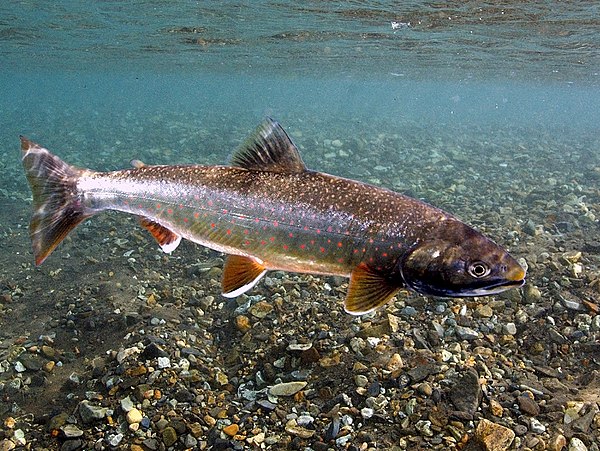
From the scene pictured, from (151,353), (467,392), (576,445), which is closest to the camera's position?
(576,445)

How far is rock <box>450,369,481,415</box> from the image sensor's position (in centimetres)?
411

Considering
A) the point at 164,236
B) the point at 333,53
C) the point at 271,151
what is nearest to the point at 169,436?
the point at 164,236

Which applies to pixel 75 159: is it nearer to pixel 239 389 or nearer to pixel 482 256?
pixel 239 389

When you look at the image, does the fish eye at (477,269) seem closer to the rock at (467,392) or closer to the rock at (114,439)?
the rock at (467,392)

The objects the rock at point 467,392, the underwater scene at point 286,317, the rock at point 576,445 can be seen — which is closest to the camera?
the underwater scene at point 286,317

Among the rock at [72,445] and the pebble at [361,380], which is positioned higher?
the pebble at [361,380]

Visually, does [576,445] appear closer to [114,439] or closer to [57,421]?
[114,439]

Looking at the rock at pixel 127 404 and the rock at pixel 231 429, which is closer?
the rock at pixel 231 429

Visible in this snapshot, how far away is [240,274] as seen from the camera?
2.79m

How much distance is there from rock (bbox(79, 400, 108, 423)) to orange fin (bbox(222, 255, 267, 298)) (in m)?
2.51

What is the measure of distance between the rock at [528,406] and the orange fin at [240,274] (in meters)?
2.91

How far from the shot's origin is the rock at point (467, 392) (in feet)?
13.5

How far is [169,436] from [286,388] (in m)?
1.17

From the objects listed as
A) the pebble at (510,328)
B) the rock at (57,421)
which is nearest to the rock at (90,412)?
the rock at (57,421)
